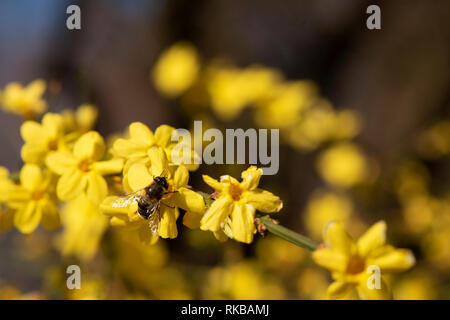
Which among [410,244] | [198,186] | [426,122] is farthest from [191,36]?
[410,244]

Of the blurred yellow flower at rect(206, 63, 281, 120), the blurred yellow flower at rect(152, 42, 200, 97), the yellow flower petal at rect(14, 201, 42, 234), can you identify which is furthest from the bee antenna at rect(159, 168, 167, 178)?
the blurred yellow flower at rect(152, 42, 200, 97)

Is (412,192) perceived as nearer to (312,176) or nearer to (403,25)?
(312,176)

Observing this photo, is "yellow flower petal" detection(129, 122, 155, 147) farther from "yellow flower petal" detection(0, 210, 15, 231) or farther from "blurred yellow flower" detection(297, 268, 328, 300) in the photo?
"blurred yellow flower" detection(297, 268, 328, 300)

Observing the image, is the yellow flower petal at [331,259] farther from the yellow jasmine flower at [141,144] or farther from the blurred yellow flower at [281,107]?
the blurred yellow flower at [281,107]

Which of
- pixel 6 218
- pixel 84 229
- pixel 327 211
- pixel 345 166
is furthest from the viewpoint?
pixel 327 211

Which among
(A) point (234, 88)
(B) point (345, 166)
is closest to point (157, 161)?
(A) point (234, 88)

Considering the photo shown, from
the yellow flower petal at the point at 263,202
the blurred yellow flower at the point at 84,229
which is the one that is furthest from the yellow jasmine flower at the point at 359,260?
the blurred yellow flower at the point at 84,229

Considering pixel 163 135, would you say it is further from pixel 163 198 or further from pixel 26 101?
pixel 26 101
